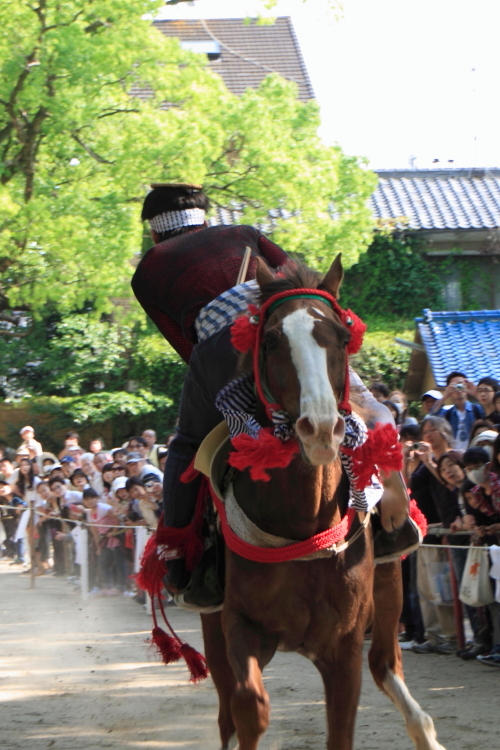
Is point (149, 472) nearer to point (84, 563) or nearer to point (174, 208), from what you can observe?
point (84, 563)

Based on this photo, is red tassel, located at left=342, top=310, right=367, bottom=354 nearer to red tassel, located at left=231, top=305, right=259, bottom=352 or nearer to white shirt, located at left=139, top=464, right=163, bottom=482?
red tassel, located at left=231, top=305, right=259, bottom=352

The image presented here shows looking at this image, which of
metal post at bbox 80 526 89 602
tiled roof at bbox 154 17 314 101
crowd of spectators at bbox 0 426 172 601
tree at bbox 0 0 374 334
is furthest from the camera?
tiled roof at bbox 154 17 314 101

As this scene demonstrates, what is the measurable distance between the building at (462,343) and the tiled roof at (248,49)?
57.6 feet

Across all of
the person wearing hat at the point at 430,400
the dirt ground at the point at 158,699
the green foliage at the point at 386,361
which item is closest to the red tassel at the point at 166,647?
the dirt ground at the point at 158,699

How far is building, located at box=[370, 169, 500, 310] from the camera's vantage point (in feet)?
80.9

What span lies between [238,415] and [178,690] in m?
3.60

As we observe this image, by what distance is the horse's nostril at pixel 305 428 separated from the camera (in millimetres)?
3191

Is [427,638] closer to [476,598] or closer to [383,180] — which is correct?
[476,598]

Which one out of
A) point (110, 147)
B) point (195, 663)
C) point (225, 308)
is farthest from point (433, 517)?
point (110, 147)

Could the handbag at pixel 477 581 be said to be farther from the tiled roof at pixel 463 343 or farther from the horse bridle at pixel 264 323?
the tiled roof at pixel 463 343

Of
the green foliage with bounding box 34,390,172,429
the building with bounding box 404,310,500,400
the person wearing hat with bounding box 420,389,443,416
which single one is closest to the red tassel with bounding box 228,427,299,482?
the person wearing hat with bounding box 420,389,443,416

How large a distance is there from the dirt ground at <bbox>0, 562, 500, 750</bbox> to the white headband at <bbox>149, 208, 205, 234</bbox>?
2845mm

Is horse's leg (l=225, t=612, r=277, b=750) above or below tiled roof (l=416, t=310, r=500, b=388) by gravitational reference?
below

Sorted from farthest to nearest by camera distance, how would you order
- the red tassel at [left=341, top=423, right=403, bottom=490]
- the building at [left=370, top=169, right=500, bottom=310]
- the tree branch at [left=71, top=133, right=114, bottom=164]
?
the building at [left=370, top=169, right=500, bottom=310]
the tree branch at [left=71, top=133, right=114, bottom=164]
the red tassel at [left=341, top=423, right=403, bottom=490]
